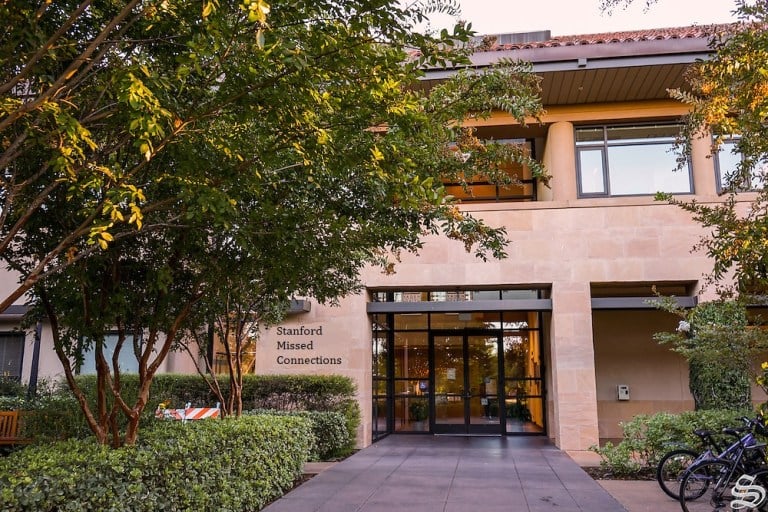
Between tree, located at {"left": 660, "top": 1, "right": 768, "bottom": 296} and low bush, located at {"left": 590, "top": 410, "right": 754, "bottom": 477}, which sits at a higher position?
tree, located at {"left": 660, "top": 1, "right": 768, "bottom": 296}

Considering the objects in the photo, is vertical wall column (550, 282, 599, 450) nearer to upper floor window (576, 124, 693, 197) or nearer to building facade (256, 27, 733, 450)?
building facade (256, 27, 733, 450)

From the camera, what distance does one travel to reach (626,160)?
15.5 meters

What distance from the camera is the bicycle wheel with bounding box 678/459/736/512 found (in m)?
7.36

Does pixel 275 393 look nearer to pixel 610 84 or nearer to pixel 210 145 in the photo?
pixel 210 145

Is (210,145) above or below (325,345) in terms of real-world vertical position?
above

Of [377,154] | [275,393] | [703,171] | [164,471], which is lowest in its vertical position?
[164,471]

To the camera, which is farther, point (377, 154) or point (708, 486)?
point (708, 486)

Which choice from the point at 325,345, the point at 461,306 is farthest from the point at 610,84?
the point at 325,345

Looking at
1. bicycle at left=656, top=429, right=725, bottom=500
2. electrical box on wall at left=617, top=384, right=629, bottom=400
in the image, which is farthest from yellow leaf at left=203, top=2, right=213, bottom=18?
electrical box on wall at left=617, top=384, right=629, bottom=400

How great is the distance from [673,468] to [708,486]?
1.14m

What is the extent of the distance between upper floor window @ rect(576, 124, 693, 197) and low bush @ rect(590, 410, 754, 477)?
654cm

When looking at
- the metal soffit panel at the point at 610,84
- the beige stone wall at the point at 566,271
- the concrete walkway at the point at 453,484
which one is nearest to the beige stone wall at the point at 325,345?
the beige stone wall at the point at 566,271

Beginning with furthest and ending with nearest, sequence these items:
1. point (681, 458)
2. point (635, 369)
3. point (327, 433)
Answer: point (635, 369)
point (327, 433)
point (681, 458)

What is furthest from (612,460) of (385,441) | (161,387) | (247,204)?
(161,387)
